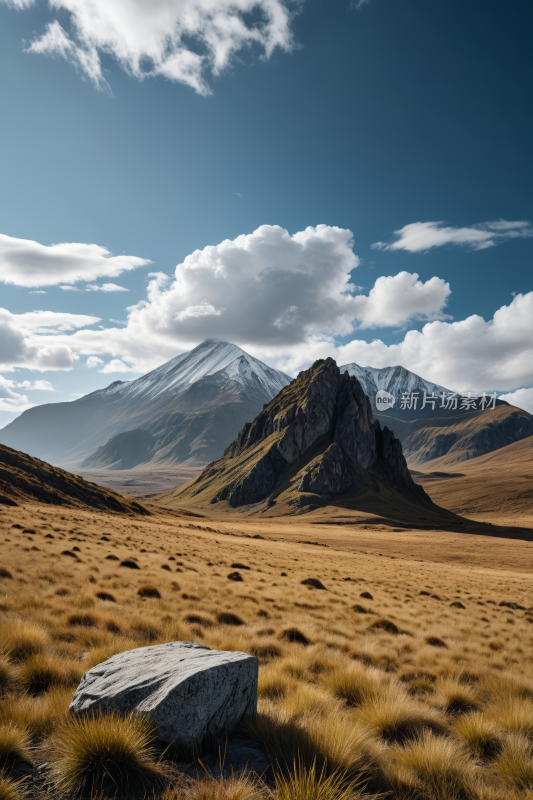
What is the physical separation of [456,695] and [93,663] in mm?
6066

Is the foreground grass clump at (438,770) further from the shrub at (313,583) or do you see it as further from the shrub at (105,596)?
the shrub at (313,583)

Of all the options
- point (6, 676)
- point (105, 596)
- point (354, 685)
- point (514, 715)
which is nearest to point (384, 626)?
point (354, 685)

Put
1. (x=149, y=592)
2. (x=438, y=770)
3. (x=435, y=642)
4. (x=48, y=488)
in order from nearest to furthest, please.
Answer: (x=438, y=770) < (x=435, y=642) < (x=149, y=592) < (x=48, y=488)

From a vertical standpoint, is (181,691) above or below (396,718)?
above

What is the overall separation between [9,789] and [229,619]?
7570 millimetres

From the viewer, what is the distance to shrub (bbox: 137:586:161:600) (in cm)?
1170

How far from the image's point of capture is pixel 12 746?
12.6ft

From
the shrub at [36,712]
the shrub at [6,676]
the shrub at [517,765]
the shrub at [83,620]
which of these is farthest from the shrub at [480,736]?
the shrub at [83,620]

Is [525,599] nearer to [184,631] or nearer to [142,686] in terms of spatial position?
[184,631]

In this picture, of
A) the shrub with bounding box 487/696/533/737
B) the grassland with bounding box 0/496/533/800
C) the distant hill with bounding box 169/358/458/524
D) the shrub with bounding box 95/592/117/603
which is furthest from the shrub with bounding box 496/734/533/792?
the distant hill with bounding box 169/358/458/524

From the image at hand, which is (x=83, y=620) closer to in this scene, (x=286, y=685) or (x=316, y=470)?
(x=286, y=685)

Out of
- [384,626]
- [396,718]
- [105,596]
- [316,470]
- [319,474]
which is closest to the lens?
[396,718]

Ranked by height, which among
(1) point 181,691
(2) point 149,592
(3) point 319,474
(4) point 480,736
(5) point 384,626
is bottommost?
(5) point 384,626

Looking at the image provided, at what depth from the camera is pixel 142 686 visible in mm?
4566
